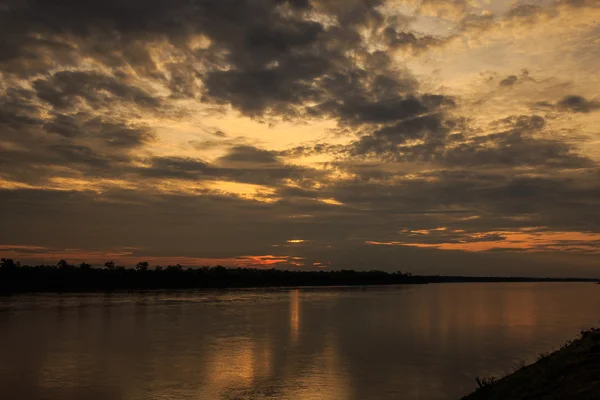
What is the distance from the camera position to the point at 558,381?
16328 millimetres

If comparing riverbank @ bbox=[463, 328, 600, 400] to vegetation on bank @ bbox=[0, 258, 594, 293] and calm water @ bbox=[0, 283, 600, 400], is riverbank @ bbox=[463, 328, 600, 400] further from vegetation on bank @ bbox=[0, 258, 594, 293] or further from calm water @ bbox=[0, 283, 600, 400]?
vegetation on bank @ bbox=[0, 258, 594, 293]

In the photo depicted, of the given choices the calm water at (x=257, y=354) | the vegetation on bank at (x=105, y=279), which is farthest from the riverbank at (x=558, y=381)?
the vegetation on bank at (x=105, y=279)

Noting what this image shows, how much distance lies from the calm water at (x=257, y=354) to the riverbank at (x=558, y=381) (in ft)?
10.2

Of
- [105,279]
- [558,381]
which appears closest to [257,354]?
[558,381]

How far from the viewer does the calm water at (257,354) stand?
2219 centimetres

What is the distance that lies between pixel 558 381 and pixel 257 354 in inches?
707

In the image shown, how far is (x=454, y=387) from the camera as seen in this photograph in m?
22.9

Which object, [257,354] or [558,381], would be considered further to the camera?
[257,354]

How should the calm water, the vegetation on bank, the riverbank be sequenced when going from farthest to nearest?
1. the vegetation on bank
2. the calm water
3. the riverbank

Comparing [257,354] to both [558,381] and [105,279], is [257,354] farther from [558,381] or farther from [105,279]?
[105,279]

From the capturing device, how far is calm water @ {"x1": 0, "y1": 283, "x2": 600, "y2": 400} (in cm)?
2219

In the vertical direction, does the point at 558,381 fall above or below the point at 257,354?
above

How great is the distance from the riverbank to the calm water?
311cm

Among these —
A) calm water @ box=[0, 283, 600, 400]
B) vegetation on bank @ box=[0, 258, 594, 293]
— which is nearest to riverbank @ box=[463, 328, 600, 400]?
calm water @ box=[0, 283, 600, 400]
